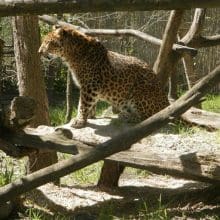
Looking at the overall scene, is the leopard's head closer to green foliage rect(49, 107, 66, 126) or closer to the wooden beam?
green foliage rect(49, 107, 66, 126)

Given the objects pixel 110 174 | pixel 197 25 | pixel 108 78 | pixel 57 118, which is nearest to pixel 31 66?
pixel 108 78

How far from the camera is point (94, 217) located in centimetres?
527

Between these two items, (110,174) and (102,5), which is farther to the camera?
(110,174)

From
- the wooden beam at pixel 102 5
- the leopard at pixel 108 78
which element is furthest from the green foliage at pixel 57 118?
the wooden beam at pixel 102 5

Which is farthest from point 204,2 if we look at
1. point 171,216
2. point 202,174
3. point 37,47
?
point 37,47

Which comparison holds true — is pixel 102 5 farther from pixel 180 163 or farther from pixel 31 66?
pixel 31 66

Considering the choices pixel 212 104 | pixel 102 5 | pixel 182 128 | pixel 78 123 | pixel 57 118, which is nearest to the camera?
pixel 102 5

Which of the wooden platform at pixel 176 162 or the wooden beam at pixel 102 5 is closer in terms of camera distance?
the wooden beam at pixel 102 5

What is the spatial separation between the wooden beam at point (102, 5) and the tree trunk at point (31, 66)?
3.07 m

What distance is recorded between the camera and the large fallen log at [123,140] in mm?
3287

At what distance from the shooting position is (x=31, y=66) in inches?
244

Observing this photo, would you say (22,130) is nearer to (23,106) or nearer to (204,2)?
(23,106)

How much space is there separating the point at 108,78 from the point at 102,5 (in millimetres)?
3054

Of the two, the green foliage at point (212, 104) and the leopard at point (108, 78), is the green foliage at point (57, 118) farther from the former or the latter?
the leopard at point (108, 78)
